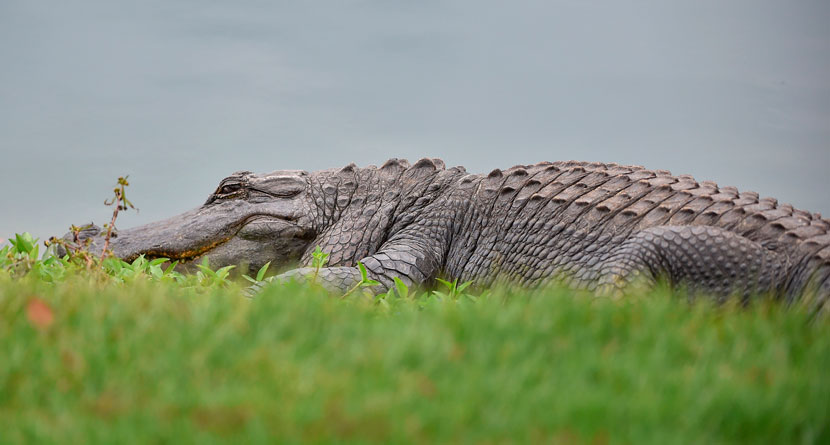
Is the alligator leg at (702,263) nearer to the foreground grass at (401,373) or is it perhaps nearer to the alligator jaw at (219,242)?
the foreground grass at (401,373)

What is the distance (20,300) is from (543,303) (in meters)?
2.54

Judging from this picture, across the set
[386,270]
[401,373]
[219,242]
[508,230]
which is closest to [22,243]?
[219,242]

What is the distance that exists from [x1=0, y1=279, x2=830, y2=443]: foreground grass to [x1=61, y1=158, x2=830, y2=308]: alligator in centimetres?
237

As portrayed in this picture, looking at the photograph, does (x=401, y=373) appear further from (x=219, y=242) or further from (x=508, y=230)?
(x=219, y=242)

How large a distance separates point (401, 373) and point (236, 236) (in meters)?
6.00

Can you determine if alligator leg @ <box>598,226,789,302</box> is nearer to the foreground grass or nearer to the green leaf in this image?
the foreground grass

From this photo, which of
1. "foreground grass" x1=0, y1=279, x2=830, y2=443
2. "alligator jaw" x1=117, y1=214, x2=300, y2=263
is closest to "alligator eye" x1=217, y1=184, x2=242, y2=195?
"alligator jaw" x1=117, y1=214, x2=300, y2=263

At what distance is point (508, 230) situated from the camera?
23.8 feet

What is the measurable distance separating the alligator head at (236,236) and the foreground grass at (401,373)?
4.68 metres

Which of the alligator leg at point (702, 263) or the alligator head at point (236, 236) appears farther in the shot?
the alligator head at point (236, 236)

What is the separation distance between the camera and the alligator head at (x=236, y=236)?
27.1 ft

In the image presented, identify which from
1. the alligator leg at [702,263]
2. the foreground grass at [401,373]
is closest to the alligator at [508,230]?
the alligator leg at [702,263]

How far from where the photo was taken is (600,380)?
2766 millimetres

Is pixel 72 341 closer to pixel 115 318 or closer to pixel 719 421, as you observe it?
pixel 115 318
